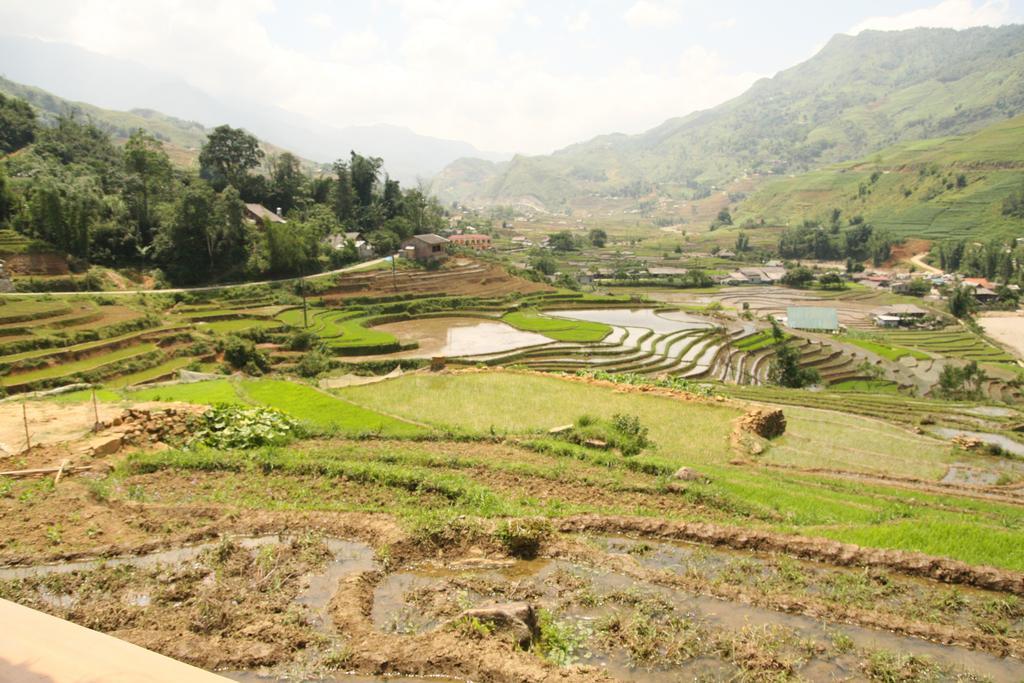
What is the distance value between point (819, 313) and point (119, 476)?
5897cm

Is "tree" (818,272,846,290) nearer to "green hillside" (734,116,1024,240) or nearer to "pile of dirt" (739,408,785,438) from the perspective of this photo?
"green hillside" (734,116,1024,240)

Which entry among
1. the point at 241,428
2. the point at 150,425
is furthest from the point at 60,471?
the point at 241,428

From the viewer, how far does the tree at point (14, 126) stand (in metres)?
53.8

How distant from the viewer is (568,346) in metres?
35.2

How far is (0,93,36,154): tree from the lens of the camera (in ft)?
176

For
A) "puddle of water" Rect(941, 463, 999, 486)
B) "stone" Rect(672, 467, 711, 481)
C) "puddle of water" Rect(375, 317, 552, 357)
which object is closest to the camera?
"stone" Rect(672, 467, 711, 481)

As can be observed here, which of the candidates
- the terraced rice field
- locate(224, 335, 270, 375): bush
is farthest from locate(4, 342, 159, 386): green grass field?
the terraced rice field

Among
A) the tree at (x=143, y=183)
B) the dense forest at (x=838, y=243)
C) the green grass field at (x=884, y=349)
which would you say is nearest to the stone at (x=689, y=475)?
the green grass field at (x=884, y=349)

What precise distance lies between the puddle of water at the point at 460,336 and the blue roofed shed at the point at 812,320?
31.2 m

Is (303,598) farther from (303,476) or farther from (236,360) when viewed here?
(236,360)

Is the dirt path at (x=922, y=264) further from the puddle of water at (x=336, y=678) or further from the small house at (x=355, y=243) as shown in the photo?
the puddle of water at (x=336, y=678)

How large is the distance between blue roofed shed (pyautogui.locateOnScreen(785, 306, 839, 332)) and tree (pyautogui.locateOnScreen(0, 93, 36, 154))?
245 feet

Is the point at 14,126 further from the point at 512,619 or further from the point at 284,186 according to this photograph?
the point at 512,619

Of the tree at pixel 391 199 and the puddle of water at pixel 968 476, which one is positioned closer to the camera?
the puddle of water at pixel 968 476
